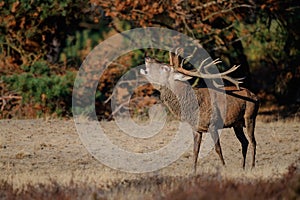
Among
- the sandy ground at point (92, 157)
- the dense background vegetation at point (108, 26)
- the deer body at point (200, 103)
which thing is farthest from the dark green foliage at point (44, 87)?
the deer body at point (200, 103)

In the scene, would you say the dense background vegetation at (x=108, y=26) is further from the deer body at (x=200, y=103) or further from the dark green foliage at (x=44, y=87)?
the deer body at (x=200, y=103)

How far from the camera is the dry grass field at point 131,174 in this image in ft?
26.7

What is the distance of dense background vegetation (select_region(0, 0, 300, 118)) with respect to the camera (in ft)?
61.8

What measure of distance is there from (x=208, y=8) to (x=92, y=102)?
4237mm

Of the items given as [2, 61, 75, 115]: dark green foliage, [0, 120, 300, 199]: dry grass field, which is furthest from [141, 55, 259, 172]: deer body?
[2, 61, 75, 115]: dark green foliage

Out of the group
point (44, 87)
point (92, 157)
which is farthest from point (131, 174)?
point (44, 87)

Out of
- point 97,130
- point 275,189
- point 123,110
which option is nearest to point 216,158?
point 97,130

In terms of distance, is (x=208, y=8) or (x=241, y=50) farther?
(x=241, y=50)

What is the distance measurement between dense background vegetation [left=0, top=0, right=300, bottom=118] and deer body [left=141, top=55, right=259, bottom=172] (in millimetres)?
7515

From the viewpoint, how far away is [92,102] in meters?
19.4

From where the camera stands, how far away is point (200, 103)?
11266 mm

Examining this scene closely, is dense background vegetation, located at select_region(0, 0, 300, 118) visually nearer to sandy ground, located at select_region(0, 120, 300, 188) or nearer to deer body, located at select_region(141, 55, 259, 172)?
sandy ground, located at select_region(0, 120, 300, 188)

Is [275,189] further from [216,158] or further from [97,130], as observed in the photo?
[97,130]

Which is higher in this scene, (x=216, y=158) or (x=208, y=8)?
(x=208, y=8)
